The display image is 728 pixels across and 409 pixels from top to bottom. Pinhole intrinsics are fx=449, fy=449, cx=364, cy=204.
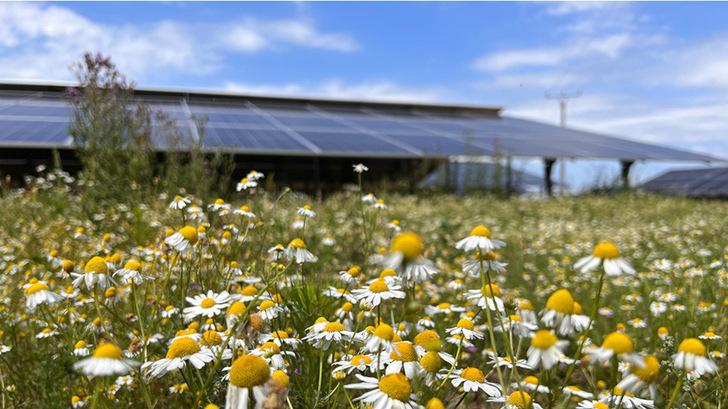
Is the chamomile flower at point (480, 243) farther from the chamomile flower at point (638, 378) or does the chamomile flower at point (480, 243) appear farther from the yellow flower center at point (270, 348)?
the yellow flower center at point (270, 348)

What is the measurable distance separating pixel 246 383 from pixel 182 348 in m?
0.36

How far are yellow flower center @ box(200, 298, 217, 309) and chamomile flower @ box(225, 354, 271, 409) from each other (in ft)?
2.09

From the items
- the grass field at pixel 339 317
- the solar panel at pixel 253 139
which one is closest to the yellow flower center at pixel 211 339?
the grass field at pixel 339 317

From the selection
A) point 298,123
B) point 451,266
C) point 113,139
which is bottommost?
point 451,266

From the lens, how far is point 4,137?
959cm

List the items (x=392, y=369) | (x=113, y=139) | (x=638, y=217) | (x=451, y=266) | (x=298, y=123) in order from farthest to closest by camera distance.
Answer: (x=298, y=123)
(x=638, y=217)
(x=113, y=139)
(x=451, y=266)
(x=392, y=369)

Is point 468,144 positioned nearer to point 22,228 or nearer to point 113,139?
point 113,139

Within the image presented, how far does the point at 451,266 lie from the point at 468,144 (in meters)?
9.32

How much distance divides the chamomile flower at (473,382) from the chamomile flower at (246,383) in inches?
19.7

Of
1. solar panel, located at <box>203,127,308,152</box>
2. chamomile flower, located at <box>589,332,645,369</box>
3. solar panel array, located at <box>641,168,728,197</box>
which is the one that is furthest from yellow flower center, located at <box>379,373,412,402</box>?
solar panel array, located at <box>641,168,728,197</box>

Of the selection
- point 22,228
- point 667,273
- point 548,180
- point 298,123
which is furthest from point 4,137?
point 548,180

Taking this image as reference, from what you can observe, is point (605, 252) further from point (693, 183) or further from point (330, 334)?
point (693, 183)

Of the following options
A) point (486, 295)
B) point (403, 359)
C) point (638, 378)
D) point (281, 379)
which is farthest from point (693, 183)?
point (281, 379)

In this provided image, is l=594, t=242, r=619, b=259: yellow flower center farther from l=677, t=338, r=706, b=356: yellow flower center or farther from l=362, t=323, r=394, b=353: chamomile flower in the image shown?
l=362, t=323, r=394, b=353: chamomile flower
